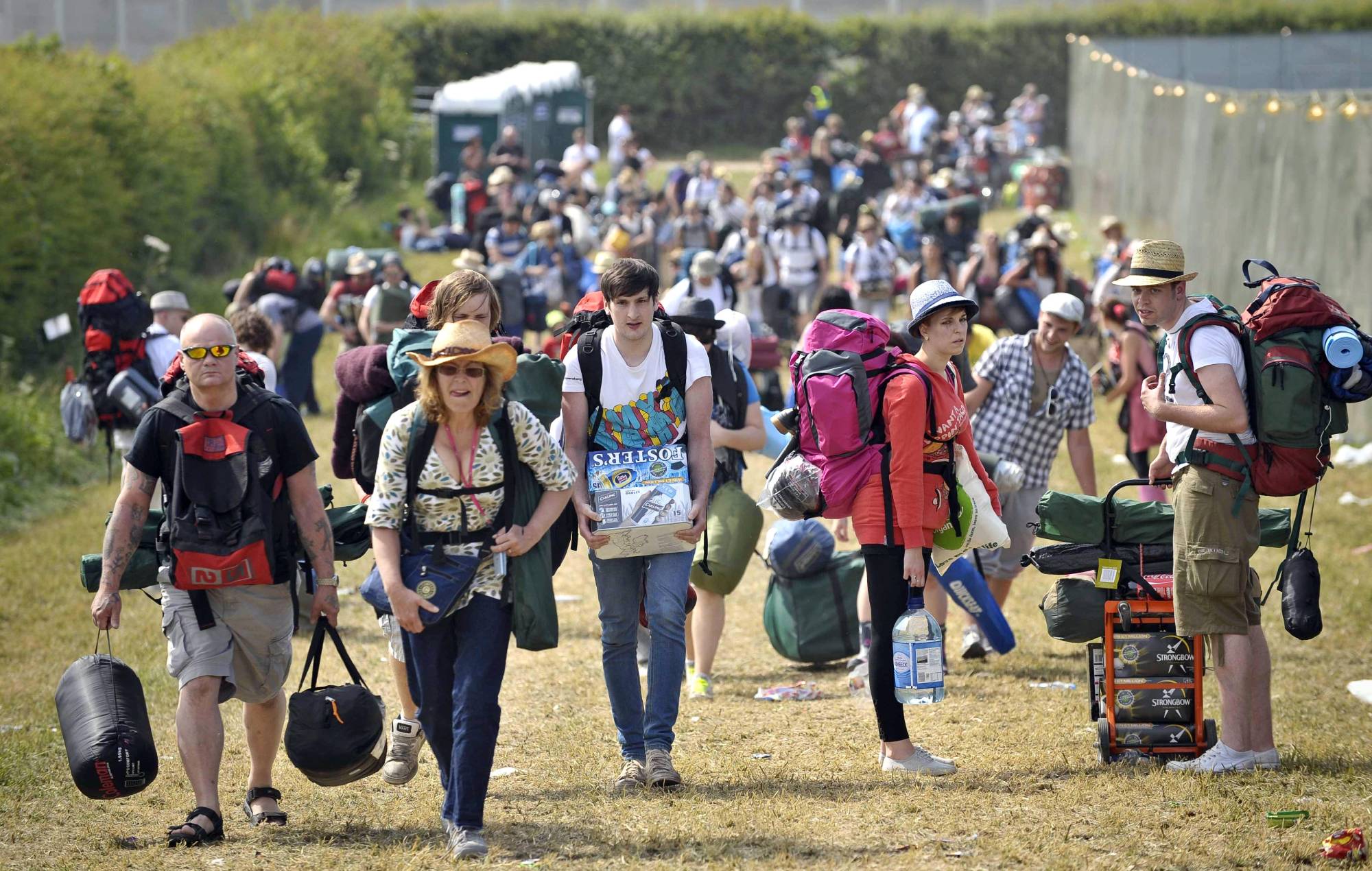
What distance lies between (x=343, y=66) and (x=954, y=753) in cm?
2890

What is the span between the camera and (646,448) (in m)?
5.68

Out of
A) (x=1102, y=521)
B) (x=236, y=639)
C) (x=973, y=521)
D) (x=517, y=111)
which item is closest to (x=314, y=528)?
(x=236, y=639)

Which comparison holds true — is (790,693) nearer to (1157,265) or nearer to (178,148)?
(1157,265)

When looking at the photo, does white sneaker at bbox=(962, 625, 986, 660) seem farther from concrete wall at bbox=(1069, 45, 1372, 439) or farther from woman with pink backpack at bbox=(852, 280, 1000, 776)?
concrete wall at bbox=(1069, 45, 1372, 439)

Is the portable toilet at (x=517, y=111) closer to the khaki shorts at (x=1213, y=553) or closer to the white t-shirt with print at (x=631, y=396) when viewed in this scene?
the white t-shirt with print at (x=631, y=396)

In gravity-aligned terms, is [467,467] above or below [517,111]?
above

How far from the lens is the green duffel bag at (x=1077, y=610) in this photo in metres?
6.12

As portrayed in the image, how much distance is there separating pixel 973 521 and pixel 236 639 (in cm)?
269

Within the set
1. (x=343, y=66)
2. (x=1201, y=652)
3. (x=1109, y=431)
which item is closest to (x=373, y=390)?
(x=1201, y=652)

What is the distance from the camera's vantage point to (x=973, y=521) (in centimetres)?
579

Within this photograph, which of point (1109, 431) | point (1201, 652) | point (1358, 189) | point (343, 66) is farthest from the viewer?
point (343, 66)

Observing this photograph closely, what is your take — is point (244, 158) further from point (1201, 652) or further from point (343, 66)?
point (1201, 652)

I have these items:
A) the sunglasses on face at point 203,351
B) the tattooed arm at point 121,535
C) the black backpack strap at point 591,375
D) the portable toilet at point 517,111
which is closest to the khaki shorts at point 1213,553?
the black backpack strap at point 591,375

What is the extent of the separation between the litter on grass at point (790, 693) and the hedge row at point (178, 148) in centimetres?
1104
